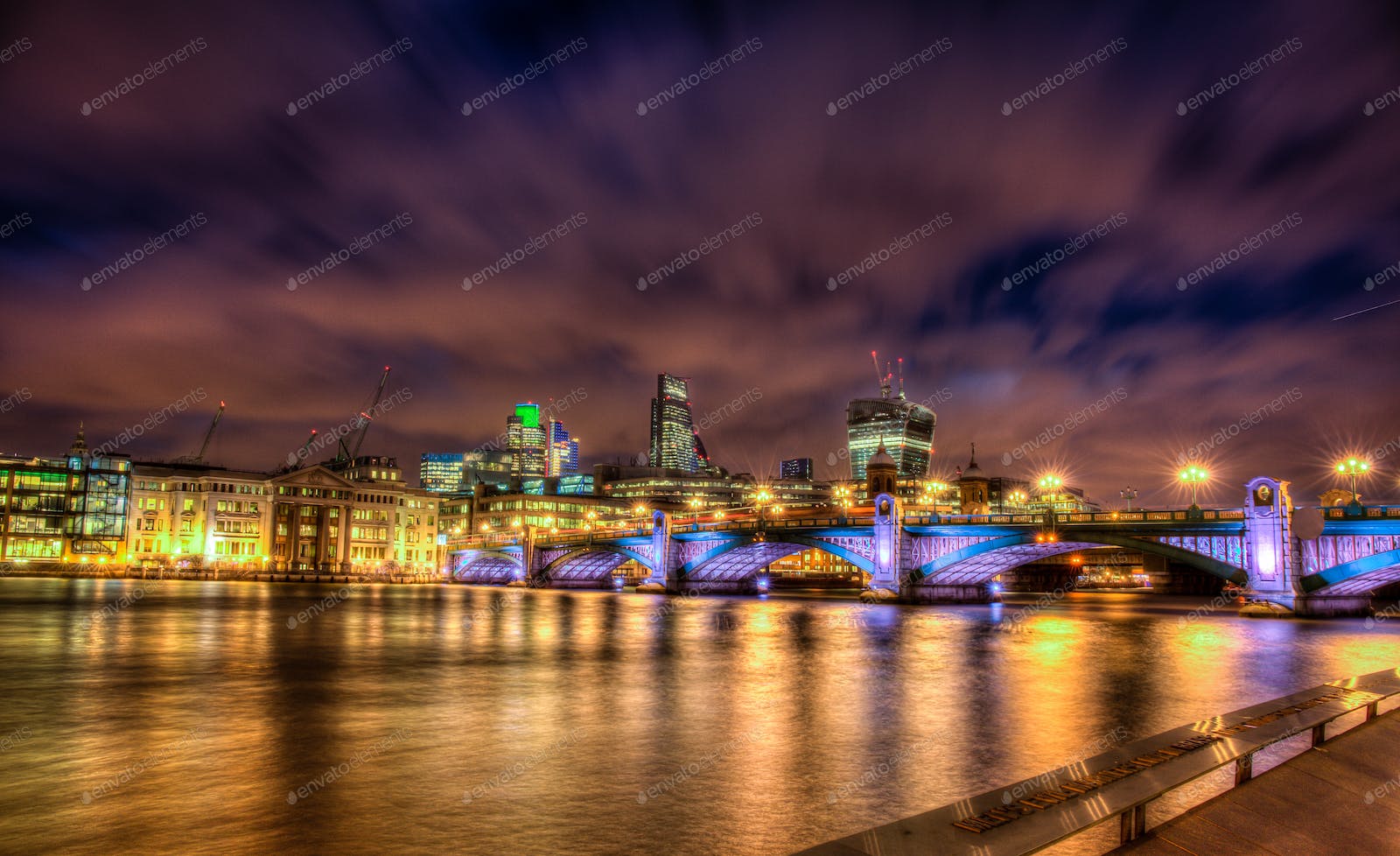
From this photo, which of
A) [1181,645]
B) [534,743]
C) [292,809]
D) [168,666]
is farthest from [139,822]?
[1181,645]

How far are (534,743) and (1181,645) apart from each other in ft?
132

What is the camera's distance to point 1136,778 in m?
9.12

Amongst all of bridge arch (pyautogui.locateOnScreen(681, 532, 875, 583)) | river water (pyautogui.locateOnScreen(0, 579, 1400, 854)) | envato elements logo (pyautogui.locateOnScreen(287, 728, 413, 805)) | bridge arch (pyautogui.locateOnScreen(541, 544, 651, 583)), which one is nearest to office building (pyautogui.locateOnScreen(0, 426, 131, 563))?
bridge arch (pyautogui.locateOnScreen(541, 544, 651, 583))

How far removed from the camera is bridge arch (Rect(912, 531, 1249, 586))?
224 feet

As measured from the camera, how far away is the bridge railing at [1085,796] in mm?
7078

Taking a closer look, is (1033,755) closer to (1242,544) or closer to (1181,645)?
(1181,645)

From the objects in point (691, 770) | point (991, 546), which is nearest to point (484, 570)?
point (991, 546)

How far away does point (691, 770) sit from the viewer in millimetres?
15258

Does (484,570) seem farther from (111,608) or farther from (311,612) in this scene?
(311,612)

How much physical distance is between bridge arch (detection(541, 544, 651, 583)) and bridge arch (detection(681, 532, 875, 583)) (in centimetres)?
1106

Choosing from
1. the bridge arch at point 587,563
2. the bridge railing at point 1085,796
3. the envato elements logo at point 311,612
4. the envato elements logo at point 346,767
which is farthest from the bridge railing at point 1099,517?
the envato elements logo at point 346,767

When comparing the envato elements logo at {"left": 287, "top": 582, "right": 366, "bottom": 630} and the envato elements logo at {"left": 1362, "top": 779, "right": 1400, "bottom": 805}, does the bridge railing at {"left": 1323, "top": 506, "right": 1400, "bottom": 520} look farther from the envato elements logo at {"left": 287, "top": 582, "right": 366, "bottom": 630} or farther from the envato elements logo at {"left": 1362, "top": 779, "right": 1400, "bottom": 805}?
the envato elements logo at {"left": 287, "top": 582, "right": 366, "bottom": 630}

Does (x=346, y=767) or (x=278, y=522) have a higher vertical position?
(x=278, y=522)

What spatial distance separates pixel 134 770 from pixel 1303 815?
18.1m
